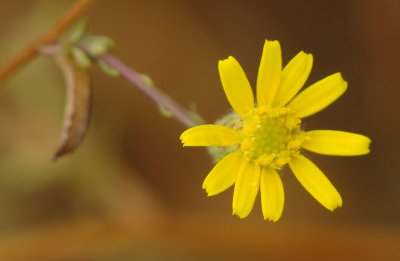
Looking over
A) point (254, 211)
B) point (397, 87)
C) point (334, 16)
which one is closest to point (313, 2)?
point (334, 16)

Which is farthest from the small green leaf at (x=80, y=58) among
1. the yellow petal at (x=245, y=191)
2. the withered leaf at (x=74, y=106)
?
the yellow petal at (x=245, y=191)

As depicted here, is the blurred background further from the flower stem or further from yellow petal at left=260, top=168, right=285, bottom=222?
yellow petal at left=260, top=168, right=285, bottom=222

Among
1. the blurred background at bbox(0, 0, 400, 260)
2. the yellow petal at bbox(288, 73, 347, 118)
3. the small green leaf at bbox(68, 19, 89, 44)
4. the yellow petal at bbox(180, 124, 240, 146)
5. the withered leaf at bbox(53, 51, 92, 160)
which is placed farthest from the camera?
the blurred background at bbox(0, 0, 400, 260)

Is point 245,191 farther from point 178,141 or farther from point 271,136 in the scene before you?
point 178,141

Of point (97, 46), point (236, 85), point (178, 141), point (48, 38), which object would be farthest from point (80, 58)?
point (178, 141)

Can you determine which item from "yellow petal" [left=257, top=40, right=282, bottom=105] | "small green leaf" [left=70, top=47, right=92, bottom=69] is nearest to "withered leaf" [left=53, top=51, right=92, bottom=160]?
"small green leaf" [left=70, top=47, right=92, bottom=69]

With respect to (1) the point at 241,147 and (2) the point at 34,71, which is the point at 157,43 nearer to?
(2) the point at 34,71

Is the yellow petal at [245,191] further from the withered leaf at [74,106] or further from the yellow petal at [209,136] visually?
the withered leaf at [74,106]
